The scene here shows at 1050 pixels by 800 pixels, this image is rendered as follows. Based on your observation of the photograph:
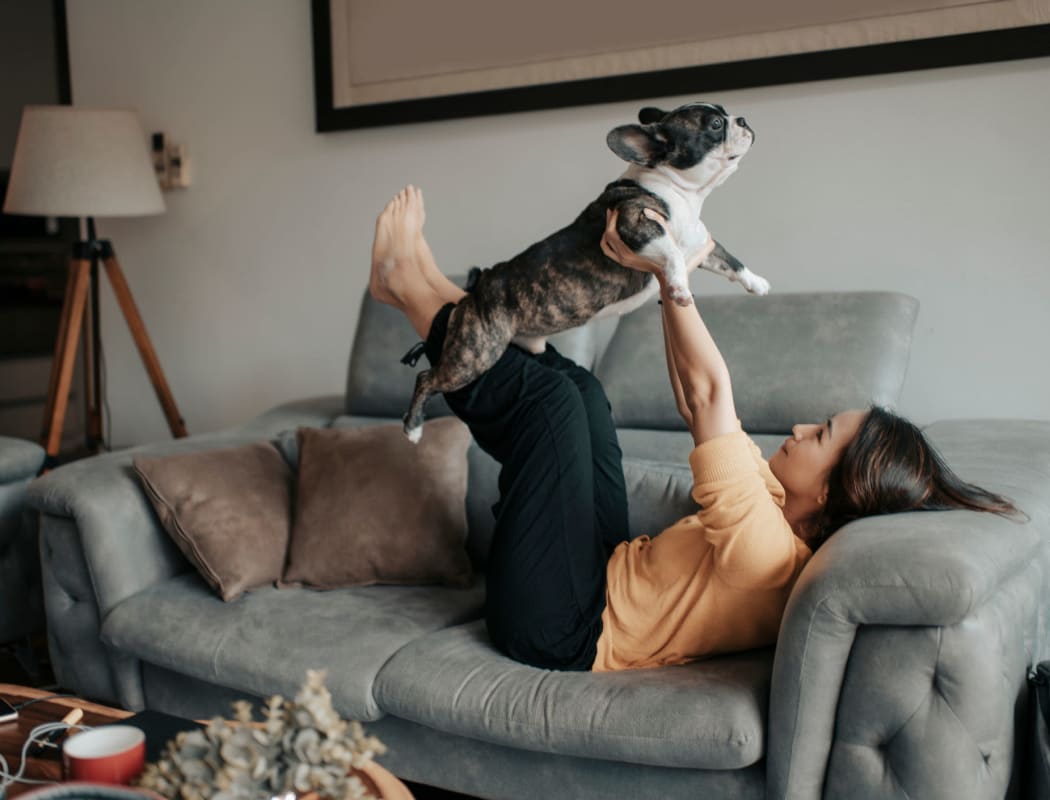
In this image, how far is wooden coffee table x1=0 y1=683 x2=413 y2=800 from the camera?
1.27 meters

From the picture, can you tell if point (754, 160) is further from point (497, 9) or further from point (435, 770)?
point (435, 770)

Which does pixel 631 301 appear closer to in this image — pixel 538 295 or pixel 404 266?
pixel 538 295

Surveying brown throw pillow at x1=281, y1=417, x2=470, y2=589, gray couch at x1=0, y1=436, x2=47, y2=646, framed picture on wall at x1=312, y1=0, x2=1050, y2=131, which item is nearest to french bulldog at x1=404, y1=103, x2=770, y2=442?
brown throw pillow at x1=281, y1=417, x2=470, y2=589

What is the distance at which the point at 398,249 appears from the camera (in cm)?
186

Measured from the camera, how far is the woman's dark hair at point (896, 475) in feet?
5.26

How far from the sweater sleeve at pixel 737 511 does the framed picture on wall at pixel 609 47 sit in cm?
139

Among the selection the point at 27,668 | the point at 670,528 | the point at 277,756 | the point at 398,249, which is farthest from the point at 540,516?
the point at 27,668

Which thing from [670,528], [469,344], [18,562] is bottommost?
[18,562]

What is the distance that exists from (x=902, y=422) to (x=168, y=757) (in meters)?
1.19

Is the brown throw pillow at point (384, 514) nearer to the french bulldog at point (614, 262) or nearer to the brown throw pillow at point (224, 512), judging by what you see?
the brown throw pillow at point (224, 512)

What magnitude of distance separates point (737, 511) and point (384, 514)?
968mm

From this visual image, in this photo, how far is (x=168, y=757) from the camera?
1069 mm

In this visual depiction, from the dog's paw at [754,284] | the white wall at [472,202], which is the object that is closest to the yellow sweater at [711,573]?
the dog's paw at [754,284]

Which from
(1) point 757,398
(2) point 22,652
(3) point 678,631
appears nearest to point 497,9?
(1) point 757,398
